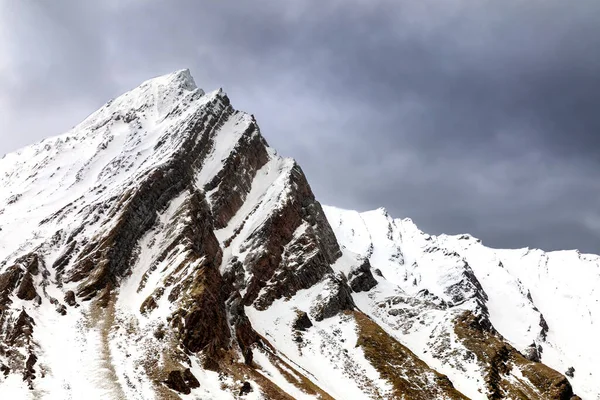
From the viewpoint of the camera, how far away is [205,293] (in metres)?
81.8

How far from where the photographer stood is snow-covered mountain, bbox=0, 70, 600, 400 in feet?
221

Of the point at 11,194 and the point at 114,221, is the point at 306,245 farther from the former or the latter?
the point at 11,194

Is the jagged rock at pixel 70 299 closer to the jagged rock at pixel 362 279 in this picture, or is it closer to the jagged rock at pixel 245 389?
the jagged rock at pixel 245 389

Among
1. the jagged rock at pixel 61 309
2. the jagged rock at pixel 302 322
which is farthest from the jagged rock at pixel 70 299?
the jagged rock at pixel 302 322

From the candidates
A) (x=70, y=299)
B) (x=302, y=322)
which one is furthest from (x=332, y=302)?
(x=70, y=299)

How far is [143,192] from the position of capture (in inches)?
4178

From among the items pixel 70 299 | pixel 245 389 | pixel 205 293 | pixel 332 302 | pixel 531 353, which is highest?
pixel 332 302

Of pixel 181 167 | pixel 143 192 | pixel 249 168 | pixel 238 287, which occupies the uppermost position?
pixel 249 168

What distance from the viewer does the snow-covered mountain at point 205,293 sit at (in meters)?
67.3

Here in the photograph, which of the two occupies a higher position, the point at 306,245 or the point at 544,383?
the point at 306,245

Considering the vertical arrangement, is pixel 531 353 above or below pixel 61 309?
below

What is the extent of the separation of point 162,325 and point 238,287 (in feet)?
110

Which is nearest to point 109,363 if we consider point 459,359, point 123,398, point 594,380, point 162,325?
point 123,398

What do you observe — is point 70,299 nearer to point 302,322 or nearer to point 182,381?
point 182,381
